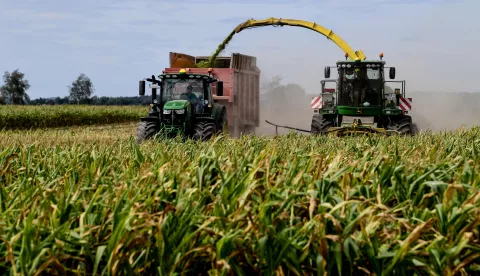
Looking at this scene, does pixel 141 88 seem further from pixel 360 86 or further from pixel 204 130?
pixel 360 86

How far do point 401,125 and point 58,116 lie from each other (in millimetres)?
23193

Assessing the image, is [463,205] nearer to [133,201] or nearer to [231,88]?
A: [133,201]

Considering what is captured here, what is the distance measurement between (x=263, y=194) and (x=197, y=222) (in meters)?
0.58

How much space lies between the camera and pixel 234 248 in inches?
130

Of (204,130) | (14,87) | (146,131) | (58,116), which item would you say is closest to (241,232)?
(204,130)

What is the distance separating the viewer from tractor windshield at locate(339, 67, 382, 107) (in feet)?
53.8

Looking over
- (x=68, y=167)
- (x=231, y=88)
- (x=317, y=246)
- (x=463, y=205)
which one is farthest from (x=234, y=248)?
(x=231, y=88)

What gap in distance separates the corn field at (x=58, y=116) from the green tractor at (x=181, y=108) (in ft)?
51.9

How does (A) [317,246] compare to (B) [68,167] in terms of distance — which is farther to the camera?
(B) [68,167]

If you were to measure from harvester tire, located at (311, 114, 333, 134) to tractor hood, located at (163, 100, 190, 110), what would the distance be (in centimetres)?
387

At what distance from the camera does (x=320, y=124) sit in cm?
1672

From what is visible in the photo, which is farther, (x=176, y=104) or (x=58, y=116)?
(x=58, y=116)

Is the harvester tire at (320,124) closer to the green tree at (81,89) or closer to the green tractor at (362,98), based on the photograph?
the green tractor at (362,98)

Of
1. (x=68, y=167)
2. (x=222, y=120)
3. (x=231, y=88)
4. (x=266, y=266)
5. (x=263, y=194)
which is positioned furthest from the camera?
(x=231, y=88)
